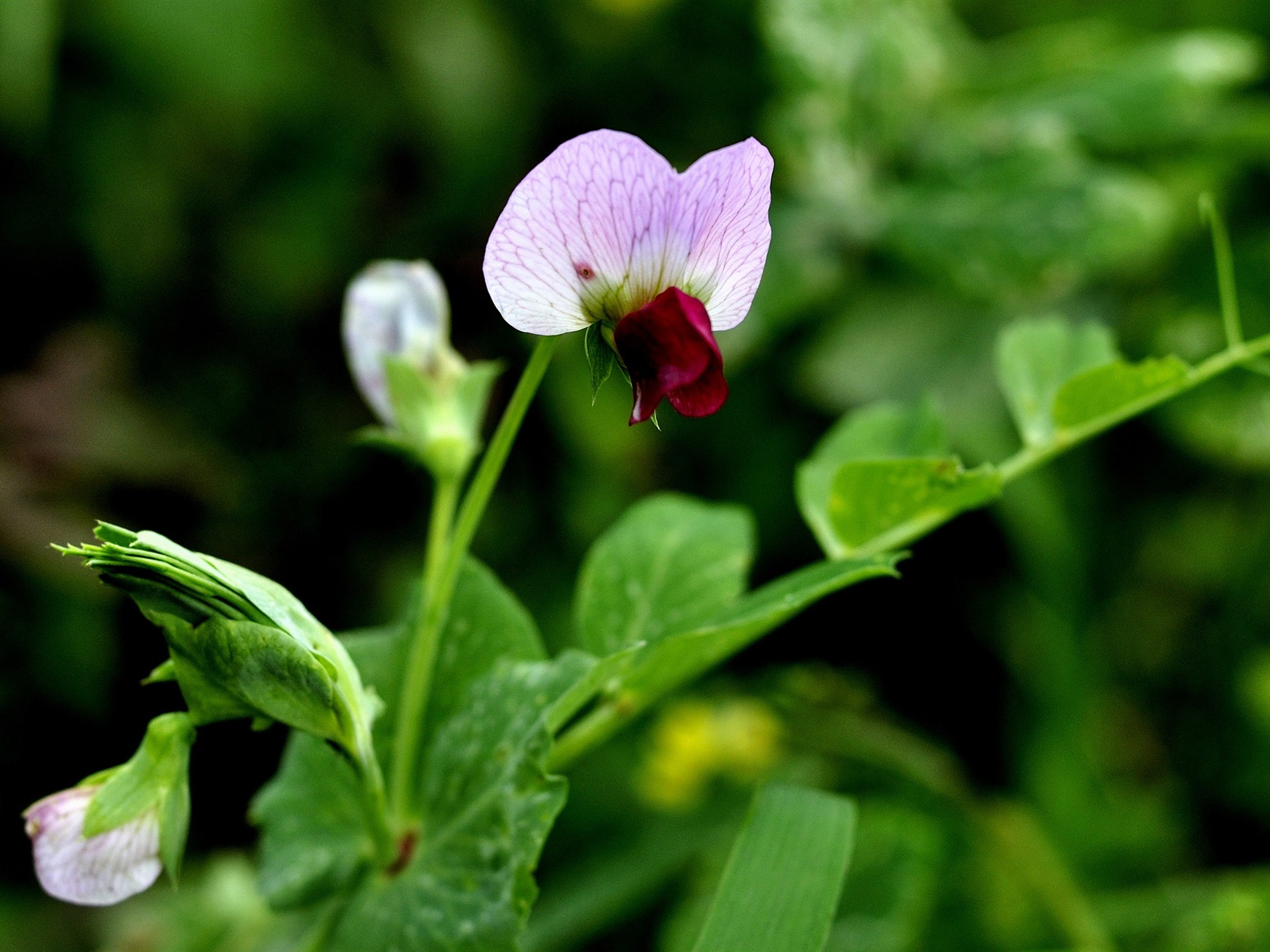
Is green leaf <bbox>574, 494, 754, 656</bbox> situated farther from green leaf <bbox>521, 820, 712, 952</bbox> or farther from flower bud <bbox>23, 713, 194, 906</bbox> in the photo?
green leaf <bbox>521, 820, 712, 952</bbox>

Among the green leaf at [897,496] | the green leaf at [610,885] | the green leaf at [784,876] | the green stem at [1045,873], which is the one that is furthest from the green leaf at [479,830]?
the green stem at [1045,873]

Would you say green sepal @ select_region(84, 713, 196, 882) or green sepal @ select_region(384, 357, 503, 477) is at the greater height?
green sepal @ select_region(384, 357, 503, 477)

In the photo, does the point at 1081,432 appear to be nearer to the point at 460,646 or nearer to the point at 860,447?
the point at 860,447

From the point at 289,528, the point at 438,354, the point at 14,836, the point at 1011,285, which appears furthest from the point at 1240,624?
the point at 14,836

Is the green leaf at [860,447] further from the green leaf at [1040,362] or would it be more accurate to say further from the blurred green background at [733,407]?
the blurred green background at [733,407]

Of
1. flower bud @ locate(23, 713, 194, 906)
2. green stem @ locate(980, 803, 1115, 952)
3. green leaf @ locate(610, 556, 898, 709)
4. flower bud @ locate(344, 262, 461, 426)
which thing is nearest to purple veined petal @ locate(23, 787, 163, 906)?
flower bud @ locate(23, 713, 194, 906)

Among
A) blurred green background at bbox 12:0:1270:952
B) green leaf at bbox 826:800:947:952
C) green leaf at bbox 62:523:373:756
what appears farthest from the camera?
blurred green background at bbox 12:0:1270:952

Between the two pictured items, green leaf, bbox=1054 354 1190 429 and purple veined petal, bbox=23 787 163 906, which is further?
green leaf, bbox=1054 354 1190 429

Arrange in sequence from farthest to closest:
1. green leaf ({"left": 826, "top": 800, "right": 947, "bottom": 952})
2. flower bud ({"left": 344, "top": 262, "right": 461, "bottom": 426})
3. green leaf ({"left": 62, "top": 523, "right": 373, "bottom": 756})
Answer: green leaf ({"left": 826, "top": 800, "right": 947, "bottom": 952})
flower bud ({"left": 344, "top": 262, "right": 461, "bottom": 426})
green leaf ({"left": 62, "top": 523, "right": 373, "bottom": 756})

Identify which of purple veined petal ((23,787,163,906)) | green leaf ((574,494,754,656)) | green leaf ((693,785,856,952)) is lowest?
green leaf ((693,785,856,952))
